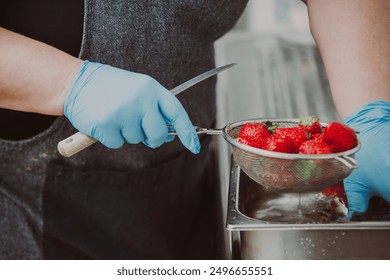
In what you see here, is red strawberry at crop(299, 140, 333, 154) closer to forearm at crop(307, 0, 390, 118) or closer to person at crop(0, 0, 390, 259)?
person at crop(0, 0, 390, 259)

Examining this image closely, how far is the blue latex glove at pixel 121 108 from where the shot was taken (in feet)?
2.37

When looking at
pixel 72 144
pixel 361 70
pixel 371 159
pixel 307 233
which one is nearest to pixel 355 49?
pixel 361 70

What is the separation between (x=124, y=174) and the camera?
0.93 metres

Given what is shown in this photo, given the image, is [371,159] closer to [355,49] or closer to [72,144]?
[355,49]

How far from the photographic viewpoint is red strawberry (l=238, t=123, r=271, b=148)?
70 cm

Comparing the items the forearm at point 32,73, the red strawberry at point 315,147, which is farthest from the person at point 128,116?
the red strawberry at point 315,147

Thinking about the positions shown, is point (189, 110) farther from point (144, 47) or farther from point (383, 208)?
point (383, 208)

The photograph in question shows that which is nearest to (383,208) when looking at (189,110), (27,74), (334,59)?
(334,59)

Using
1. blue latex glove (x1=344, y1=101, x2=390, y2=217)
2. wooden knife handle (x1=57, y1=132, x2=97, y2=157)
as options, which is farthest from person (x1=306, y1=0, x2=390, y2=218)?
wooden knife handle (x1=57, y1=132, x2=97, y2=157)

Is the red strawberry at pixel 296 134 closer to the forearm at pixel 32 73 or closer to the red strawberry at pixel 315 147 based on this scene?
the red strawberry at pixel 315 147

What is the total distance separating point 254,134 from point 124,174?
0.32m

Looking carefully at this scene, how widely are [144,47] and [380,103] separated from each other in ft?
1.34

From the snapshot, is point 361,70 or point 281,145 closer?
point 281,145

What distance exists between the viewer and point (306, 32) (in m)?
1.69
